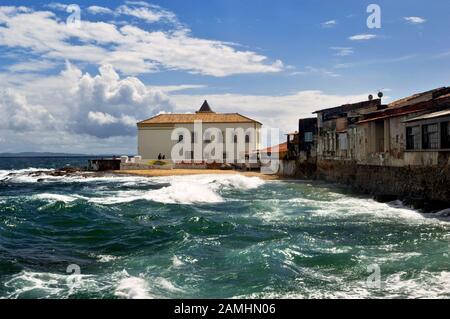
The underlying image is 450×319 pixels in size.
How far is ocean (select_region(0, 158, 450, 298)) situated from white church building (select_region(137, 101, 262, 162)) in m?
39.9

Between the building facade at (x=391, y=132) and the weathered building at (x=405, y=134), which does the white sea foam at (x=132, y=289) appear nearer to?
the building facade at (x=391, y=132)

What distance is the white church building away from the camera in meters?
62.7

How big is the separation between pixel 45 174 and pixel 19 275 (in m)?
45.7

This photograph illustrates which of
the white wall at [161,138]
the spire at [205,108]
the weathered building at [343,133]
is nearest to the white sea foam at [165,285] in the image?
the weathered building at [343,133]

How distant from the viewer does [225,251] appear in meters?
13.0

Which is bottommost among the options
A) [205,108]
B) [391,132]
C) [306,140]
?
[391,132]

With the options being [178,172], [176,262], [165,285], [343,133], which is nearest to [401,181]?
[343,133]

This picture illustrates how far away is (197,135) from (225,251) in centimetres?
5063

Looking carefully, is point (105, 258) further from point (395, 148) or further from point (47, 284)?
point (395, 148)

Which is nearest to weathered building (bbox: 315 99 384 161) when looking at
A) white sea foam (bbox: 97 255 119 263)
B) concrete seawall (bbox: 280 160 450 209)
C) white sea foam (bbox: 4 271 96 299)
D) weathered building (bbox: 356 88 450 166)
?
weathered building (bbox: 356 88 450 166)

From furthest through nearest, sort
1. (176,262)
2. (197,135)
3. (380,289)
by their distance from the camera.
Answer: (197,135) < (176,262) < (380,289)

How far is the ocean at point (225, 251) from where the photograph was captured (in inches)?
378

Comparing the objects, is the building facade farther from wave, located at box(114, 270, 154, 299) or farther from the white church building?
the white church building

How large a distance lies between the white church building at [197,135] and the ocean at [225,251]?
39.9m
